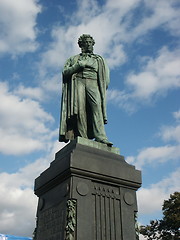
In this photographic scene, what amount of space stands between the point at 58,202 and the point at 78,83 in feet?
13.8

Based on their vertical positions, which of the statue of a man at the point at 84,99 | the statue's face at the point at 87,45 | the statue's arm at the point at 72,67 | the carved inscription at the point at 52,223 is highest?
the statue's face at the point at 87,45

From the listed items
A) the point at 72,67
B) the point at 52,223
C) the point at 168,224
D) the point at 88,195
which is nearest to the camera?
the point at 88,195

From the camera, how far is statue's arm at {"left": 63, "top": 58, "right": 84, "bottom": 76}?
36.6 ft

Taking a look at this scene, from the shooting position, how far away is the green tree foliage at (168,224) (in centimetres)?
3312

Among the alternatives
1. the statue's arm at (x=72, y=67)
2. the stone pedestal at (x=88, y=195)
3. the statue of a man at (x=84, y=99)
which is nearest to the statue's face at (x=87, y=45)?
the statue of a man at (x=84, y=99)

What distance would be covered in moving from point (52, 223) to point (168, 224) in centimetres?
2785

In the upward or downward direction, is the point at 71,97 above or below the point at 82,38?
Answer: below

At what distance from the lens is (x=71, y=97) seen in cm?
1100

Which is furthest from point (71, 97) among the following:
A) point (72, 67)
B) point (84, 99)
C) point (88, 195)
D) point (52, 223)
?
point (52, 223)

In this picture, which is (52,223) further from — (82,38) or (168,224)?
(168,224)

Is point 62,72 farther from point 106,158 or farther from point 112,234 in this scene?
point 112,234

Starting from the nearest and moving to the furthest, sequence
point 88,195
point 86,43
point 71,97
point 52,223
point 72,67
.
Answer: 1. point 88,195
2. point 52,223
3. point 71,97
4. point 72,67
5. point 86,43

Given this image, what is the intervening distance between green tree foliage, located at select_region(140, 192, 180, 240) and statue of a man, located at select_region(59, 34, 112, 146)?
83.2 feet

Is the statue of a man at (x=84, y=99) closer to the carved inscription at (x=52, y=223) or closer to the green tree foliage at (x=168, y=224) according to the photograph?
the carved inscription at (x=52, y=223)
